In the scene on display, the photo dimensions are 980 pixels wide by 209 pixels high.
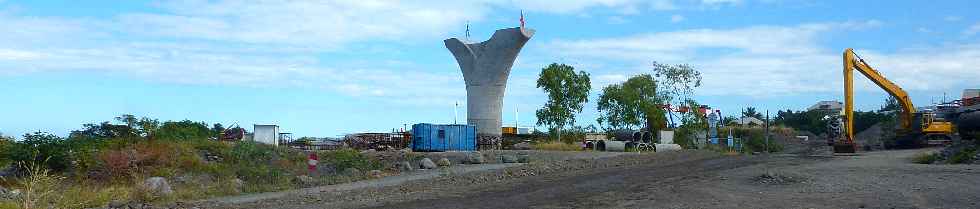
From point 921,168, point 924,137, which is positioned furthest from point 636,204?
point 924,137

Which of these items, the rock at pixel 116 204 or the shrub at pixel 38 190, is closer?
the shrub at pixel 38 190

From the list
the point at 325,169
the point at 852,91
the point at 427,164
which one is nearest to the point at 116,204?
the point at 427,164

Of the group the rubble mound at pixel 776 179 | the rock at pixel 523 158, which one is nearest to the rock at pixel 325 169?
the rock at pixel 523 158

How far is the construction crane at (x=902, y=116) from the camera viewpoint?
168 feet

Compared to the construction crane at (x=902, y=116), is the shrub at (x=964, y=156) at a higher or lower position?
lower

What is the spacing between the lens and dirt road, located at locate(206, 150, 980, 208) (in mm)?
17531

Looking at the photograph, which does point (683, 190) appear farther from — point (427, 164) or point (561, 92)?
point (561, 92)

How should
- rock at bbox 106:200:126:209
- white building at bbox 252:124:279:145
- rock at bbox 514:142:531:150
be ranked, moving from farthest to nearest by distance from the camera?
rock at bbox 514:142:531:150
white building at bbox 252:124:279:145
rock at bbox 106:200:126:209

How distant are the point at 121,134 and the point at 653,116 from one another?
35.2 meters

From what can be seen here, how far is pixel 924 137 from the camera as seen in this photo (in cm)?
5250

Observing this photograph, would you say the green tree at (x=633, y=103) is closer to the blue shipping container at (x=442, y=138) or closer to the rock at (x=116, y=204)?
the blue shipping container at (x=442, y=138)

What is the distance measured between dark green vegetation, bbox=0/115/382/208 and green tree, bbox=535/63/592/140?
2434 cm

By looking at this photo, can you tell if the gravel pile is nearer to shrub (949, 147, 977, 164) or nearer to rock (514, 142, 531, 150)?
shrub (949, 147, 977, 164)

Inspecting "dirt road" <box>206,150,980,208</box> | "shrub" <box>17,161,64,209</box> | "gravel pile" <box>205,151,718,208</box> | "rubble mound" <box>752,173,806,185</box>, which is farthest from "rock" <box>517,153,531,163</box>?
"shrub" <box>17,161,64,209</box>
